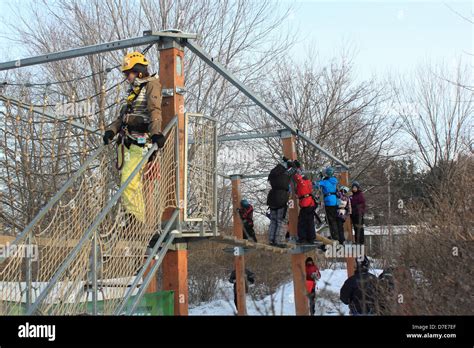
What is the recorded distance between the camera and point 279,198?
11336 mm

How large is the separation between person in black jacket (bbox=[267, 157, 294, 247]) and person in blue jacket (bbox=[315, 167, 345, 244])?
4.76 feet

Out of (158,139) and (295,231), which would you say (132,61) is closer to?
(158,139)

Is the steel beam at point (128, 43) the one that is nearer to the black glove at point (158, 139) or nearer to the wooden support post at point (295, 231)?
the black glove at point (158, 139)

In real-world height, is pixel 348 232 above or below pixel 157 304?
above

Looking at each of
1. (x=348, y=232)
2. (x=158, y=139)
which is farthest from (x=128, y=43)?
(x=348, y=232)

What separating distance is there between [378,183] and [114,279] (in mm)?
24506

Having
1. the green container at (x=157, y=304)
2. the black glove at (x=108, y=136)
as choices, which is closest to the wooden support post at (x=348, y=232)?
the green container at (x=157, y=304)

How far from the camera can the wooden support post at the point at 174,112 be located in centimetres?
655

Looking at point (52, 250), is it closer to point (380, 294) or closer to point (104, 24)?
point (380, 294)

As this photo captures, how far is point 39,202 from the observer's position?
1191 cm

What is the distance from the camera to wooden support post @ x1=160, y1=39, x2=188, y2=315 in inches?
258

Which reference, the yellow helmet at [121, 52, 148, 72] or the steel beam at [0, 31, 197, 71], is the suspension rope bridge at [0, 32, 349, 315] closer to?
the steel beam at [0, 31, 197, 71]

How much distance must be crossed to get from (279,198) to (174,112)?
202 inches
